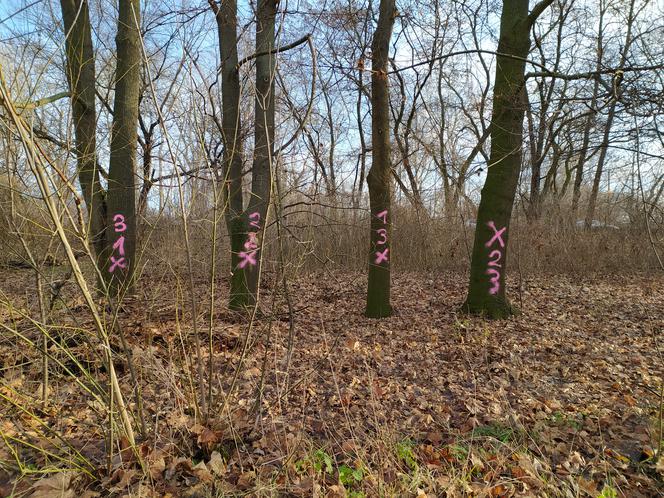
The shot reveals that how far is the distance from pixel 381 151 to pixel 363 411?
12.8 feet

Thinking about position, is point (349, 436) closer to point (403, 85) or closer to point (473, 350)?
point (473, 350)

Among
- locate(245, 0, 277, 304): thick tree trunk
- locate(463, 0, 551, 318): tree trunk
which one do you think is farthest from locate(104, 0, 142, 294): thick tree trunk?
locate(463, 0, 551, 318): tree trunk

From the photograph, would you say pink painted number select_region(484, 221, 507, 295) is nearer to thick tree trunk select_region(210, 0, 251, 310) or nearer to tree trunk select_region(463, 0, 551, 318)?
tree trunk select_region(463, 0, 551, 318)

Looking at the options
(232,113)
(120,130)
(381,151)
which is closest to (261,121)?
(232,113)

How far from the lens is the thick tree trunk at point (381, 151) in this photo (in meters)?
5.94

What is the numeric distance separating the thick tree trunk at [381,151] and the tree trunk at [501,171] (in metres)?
1.47

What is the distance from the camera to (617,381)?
12.8 ft

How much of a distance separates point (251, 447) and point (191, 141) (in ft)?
7.23

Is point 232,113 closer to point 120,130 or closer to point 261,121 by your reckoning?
point 261,121

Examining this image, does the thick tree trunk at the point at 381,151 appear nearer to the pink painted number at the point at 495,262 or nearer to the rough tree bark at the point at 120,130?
the pink painted number at the point at 495,262

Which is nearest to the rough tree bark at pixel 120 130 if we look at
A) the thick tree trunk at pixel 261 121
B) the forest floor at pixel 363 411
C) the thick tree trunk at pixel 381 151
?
the forest floor at pixel 363 411

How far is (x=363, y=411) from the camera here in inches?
133

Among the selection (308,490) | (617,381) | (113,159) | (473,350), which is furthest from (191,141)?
(617,381)

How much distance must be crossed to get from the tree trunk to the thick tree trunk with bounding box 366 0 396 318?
1.47 m
